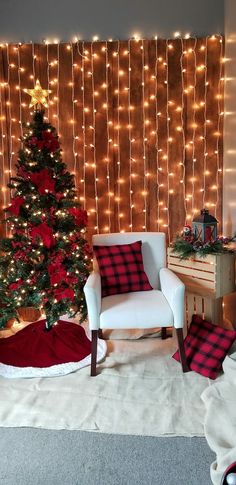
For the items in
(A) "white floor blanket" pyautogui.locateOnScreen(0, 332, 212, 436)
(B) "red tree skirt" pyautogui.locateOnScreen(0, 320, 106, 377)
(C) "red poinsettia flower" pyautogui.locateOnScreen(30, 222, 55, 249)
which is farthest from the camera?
(C) "red poinsettia flower" pyautogui.locateOnScreen(30, 222, 55, 249)

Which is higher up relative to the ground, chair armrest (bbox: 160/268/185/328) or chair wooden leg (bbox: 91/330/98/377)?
chair armrest (bbox: 160/268/185/328)

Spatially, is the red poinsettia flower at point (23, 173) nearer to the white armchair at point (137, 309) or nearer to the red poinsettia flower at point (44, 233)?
the red poinsettia flower at point (44, 233)

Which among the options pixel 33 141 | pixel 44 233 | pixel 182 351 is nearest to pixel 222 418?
pixel 182 351

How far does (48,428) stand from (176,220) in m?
2.17

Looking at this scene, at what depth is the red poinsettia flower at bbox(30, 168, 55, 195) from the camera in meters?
2.64

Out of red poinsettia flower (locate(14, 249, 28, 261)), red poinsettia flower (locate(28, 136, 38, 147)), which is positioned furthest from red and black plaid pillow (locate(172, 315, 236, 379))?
red poinsettia flower (locate(28, 136, 38, 147))

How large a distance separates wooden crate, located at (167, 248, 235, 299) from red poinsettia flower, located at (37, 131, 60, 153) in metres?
1.27

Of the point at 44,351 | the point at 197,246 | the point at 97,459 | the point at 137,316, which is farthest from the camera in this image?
the point at 197,246

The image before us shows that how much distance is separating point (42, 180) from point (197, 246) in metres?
1.27

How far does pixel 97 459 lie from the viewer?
5.36 ft

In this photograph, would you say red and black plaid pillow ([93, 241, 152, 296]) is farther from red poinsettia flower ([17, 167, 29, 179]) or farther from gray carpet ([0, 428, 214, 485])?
gray carpet ([0, 428, 214, 485])

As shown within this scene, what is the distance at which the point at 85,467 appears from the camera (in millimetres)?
1592

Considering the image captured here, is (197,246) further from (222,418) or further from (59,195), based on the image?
(222,418)

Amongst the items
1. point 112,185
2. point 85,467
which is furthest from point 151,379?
point 112,185
